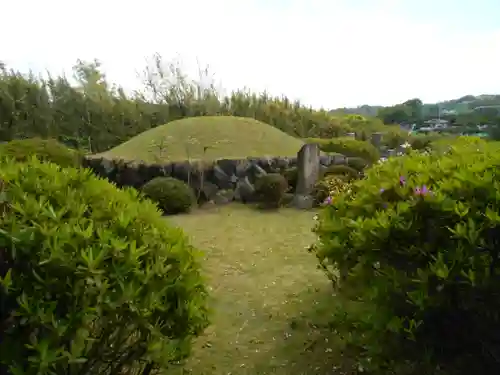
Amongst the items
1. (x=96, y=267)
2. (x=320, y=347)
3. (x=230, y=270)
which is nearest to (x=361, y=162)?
(x=230, y=270)

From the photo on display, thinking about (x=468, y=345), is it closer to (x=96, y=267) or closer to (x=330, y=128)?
(x=96, y=267)

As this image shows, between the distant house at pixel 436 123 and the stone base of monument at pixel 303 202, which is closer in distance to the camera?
the stone base of monument at pixel 303 202

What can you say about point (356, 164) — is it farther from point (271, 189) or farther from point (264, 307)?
point (264, 307)

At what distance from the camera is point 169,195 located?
8688 mm

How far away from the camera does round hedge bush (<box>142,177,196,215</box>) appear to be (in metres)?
8.69

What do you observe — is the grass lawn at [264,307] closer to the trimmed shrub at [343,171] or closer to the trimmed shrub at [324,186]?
the trimmed shrub at [324,186]

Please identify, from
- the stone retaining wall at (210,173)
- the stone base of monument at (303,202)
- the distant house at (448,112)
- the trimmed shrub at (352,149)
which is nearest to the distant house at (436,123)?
the distant house at (448,112)

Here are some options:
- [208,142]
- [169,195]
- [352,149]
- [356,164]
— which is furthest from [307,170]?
[352,149]

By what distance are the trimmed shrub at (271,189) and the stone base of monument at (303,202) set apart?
11.6 inches

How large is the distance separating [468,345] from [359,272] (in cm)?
62

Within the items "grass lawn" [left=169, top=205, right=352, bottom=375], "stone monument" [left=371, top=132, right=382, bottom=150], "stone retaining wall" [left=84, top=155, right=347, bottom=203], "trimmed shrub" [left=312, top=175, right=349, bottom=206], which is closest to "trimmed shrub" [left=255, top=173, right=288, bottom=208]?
"trimmed shrub" [left=312, top=175, right=349, bottom=206]

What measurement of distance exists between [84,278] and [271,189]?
731 cm

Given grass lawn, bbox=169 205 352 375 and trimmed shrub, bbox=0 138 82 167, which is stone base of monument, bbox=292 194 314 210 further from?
trimmed shrub, bbox=0 138 82 167

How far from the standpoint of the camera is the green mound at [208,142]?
36.1 feet
